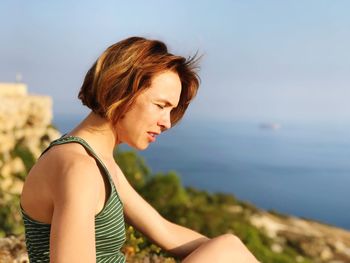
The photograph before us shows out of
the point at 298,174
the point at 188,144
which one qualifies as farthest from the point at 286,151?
the point at 298,174

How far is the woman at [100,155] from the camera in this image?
1.90 meters

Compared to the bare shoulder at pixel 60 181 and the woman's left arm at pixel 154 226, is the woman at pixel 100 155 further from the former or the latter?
the woman's left arm at pixel 154 226

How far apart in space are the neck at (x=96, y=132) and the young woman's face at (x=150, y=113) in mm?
45

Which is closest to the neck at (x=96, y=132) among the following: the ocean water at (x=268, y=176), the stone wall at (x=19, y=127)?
the stone wall at (x=19, y=127)

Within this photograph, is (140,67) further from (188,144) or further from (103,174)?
(188,144)

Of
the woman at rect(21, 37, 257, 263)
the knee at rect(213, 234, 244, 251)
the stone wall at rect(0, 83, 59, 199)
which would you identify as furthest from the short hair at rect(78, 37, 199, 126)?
the stone wall at rect(0, 83, 59, 199)

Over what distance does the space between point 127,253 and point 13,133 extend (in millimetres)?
20478

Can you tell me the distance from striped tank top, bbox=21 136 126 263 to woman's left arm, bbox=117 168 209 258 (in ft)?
1.65

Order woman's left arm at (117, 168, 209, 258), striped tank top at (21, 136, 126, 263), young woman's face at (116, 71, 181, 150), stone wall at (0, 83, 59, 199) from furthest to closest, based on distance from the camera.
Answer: stone wall at (0, 83, 59, 199)
woman's left arm at (117, 168, 209, 258)
young woman's face at (116, 71, 181, 150)
striped tank top at (21, 136, 126, 263)

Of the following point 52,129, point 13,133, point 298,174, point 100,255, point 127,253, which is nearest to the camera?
point 100,255

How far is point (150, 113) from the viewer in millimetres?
2260

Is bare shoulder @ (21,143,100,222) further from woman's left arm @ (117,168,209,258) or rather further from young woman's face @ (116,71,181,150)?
woman's left arm @ (117,168,209,258)

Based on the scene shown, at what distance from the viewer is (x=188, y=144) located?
17325cm

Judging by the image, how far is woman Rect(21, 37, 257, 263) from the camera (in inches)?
74.7
